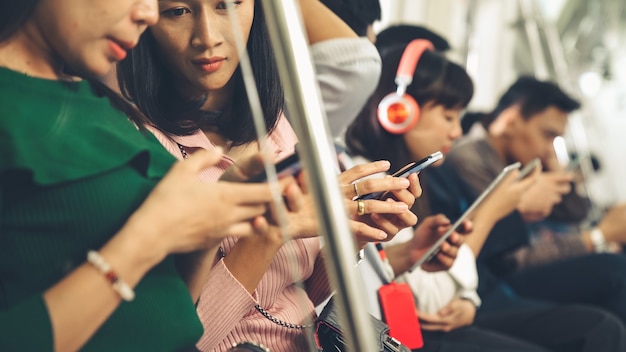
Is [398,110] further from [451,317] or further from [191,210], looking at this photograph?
[191,210]

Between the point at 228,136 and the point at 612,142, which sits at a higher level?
the point at 228,136

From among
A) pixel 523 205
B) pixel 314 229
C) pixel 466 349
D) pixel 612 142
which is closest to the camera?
pixel 314 229

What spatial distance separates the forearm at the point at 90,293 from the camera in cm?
53

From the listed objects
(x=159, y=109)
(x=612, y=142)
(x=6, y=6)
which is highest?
(x=6, y=6)

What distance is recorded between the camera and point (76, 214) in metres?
0.56

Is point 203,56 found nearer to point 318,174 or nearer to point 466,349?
point 318,174

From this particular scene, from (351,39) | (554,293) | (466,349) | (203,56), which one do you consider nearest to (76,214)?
(203,56)

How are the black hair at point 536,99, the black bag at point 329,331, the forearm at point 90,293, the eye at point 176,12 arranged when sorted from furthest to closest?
the black hair at point 536,99 → the black bag at point 329,331 → the eye at point 176,12 → the forearm at point 90,293

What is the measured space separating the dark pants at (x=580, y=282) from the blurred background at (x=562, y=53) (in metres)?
0.48

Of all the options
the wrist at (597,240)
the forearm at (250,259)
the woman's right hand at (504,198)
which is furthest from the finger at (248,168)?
the wrist at (597,240)

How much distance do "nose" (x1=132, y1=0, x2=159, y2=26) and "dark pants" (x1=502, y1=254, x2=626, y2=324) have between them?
153 cm

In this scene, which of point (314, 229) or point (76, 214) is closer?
point (76, 214)

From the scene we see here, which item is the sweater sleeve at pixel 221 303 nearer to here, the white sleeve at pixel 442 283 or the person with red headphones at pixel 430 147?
the person with red headphones at pixel 430 147

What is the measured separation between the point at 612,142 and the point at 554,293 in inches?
88.4
